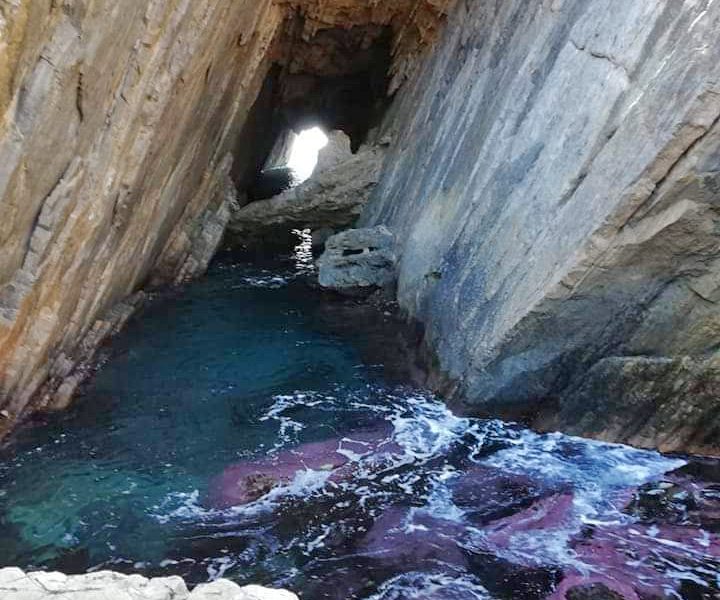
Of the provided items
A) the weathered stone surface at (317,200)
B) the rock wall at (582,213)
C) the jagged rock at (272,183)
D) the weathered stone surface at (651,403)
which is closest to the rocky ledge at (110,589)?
the rock wall at (582,213)

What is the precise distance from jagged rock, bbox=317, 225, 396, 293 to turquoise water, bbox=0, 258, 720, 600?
344 cm

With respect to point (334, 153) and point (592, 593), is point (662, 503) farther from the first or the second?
point (334, 153)

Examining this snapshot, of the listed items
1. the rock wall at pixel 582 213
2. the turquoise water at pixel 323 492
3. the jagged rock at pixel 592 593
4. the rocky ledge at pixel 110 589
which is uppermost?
the rock wall at pixel 582 213

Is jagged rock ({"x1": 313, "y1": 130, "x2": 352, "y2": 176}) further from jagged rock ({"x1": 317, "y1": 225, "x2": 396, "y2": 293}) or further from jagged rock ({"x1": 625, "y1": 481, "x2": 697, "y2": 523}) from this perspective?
jagged rock ({"x1": 625, "y1": 481, "x2": 697, "y2": 523})

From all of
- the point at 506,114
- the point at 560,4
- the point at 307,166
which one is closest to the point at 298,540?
the point at 506,114

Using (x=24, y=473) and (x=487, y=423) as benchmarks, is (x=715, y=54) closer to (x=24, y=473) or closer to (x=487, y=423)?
(x=487, y=423)

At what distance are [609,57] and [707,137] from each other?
1.91 m

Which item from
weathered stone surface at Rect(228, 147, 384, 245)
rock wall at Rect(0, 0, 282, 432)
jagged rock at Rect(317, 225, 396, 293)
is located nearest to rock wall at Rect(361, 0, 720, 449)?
jagged rock at Rect(317, 225, 396, 293)

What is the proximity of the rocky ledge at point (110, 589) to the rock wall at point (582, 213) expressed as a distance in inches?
212

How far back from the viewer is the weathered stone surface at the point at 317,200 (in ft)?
58.5

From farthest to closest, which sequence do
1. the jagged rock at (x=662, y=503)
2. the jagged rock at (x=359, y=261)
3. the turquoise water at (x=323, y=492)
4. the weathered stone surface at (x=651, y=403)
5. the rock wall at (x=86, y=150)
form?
1. the jagged rock at (x=359, y=261)
2. the weathered stone surface at (x=651, y=403)
3. the jagged rock at (x=662, y=503)
4. the rock wall at (x=86, y=150)
5. the turquoise water at (x=323, y=492)

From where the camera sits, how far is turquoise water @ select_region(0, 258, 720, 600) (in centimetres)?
632

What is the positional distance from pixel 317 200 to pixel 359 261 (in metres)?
3.84

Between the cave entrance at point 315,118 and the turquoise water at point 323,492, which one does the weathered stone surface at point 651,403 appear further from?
the cave entrance at point 315,118
